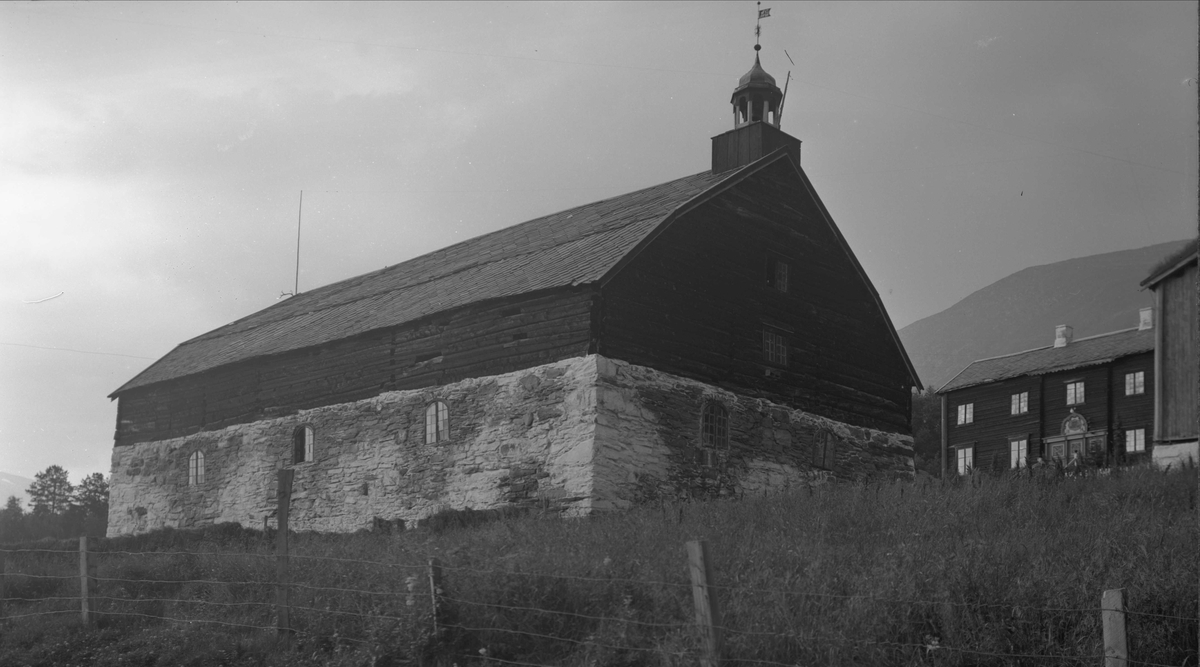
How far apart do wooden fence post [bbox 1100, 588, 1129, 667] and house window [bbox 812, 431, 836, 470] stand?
16748 mm

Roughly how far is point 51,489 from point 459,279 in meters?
42.9

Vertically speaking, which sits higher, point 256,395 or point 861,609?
point 256,395

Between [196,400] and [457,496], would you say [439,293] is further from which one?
[196,400]

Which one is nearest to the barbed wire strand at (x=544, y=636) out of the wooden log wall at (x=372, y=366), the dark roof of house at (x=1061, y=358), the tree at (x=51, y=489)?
the wooden log wall at (x=372, y=366)

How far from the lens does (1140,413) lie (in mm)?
41938

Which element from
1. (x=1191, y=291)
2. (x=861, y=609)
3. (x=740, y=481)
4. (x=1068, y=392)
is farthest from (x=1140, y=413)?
(x=861, y=609)

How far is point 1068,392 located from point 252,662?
38821 millimetres

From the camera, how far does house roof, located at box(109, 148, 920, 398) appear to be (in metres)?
24.8

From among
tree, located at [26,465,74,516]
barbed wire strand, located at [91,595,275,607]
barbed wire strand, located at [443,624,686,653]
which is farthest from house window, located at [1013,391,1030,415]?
tree, located at [26,465,74,516]

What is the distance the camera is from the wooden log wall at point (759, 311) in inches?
945

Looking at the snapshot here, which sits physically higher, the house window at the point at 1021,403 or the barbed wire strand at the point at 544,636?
the house window at the point at 1021,403

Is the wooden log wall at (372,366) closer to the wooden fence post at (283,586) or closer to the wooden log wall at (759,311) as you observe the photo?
the wooden log wall at (759,311)

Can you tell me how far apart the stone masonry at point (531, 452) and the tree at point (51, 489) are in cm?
3319

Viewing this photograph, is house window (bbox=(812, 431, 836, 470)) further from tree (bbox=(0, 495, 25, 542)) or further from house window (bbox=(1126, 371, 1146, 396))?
tree (bbox=(0, 495, 25, 542))
